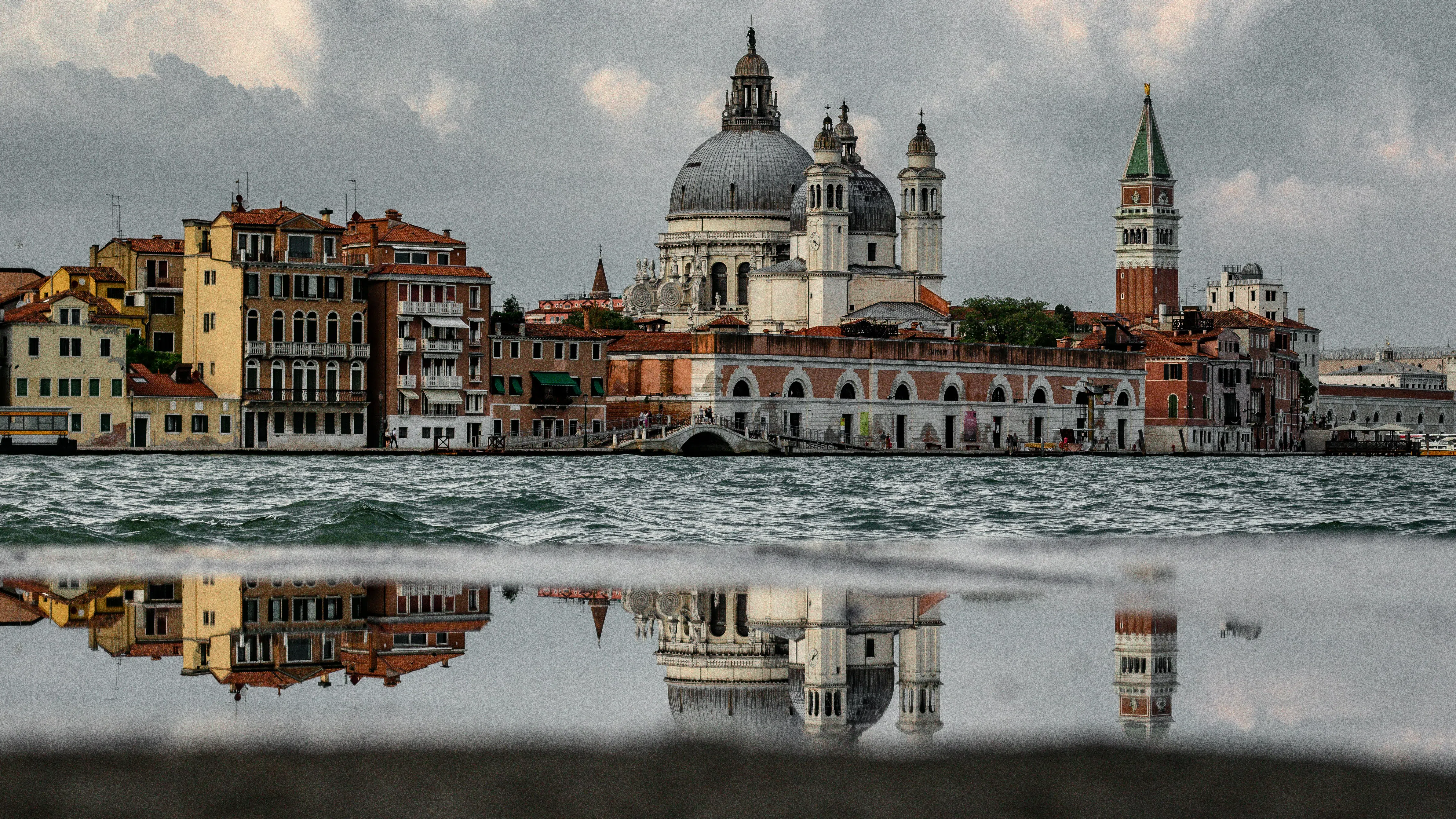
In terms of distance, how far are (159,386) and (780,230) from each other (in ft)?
139

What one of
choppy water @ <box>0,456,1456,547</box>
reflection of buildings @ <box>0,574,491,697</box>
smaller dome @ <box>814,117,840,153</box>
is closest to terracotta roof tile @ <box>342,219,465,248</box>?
choppy water @ <box>0,456,1456,547</box>

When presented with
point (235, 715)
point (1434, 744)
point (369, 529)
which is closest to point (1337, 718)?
point (1434, 744)

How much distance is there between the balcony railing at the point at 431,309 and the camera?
2462 inches

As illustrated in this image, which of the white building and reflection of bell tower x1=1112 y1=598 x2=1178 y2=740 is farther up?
the white building

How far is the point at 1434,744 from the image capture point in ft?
22.3

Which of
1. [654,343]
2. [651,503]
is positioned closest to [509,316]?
[654,343]

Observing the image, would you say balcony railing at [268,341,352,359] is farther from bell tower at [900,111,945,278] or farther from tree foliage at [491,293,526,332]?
bell tower at [900,111,945,278]

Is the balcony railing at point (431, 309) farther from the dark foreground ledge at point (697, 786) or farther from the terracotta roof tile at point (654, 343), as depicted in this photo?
the dark foreground ledge at point (697, 786)

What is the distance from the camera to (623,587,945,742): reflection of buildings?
7434 mm

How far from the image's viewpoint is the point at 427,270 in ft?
207

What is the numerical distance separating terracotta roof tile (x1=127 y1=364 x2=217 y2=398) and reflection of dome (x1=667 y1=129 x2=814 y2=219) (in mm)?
40039

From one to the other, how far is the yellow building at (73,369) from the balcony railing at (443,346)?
31.4 ft

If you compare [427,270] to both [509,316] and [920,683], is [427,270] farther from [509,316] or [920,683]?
[920,683]

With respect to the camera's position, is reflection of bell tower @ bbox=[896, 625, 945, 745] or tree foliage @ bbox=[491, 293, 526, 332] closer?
reflection of bell tower @ bbox=[896, 625, 945, 745]
